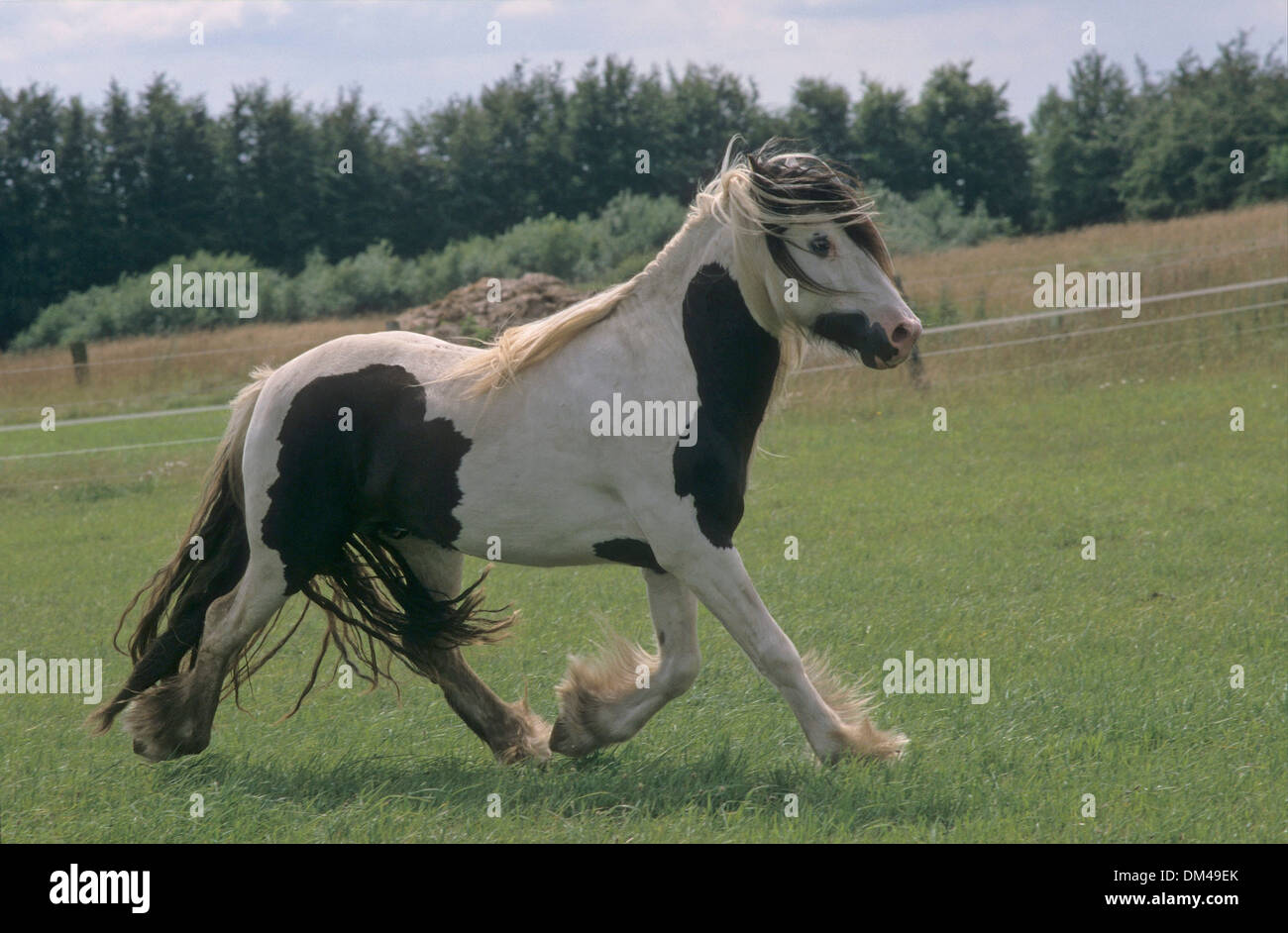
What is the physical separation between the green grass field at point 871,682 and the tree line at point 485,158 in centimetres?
3453

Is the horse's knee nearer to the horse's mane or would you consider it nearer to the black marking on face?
the horse's mane

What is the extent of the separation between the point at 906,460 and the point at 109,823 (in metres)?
10.4

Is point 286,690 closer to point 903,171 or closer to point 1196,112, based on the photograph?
point 1196,112

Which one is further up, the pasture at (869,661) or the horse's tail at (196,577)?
the horse's tail at (196,577)

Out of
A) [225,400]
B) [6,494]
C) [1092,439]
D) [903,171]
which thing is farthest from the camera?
[903,171]

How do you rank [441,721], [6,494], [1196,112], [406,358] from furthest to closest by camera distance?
[1196,112] < [6,494] < [441,721] < [406,358]

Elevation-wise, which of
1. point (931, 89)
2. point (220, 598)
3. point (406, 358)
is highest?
point (931, 89)

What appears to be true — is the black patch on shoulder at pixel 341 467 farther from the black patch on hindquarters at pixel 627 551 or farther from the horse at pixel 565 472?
the black patch on hindquarters at pixel 627 551

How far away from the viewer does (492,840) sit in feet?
13.4

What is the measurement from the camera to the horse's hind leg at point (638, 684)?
497cm

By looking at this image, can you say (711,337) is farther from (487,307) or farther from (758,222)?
(487,307)

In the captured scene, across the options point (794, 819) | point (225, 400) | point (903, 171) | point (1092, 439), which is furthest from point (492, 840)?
point (903, 171)

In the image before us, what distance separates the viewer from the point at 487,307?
2234 cm

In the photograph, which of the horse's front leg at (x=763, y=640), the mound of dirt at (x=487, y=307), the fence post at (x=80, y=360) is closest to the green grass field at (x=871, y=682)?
the horse's front leg at (x=763, y=640)
